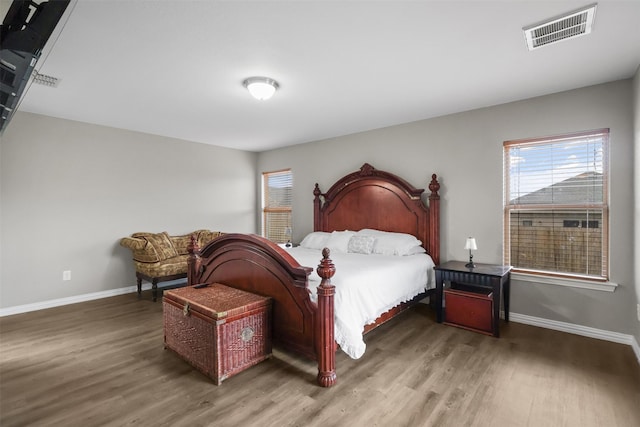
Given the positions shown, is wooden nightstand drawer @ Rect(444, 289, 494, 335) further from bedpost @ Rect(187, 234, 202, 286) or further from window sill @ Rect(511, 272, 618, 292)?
bedpost @ Rect(187, 234, 202, 286)

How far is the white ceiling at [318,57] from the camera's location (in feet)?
6.40

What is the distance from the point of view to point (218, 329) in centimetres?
221

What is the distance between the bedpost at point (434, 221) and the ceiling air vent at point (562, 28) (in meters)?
1.88

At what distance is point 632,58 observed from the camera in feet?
8.32

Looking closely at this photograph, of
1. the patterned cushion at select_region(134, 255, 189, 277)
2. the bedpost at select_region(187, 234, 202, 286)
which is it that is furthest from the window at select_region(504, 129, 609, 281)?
the patterned cushion at select_region(134, 255, 189, 277)

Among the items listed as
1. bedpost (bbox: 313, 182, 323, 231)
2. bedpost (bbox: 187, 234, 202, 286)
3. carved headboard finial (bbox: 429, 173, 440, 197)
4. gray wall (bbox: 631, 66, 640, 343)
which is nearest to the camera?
gray wall (bbox: 631, 66, 640, 343)

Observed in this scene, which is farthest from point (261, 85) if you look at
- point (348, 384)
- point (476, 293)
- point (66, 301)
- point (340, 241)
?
point (66, 301)

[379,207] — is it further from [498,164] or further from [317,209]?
[498,164]

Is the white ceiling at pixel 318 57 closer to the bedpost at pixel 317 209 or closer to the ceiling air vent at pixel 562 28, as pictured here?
the ceiling air vent at pixel 562 28

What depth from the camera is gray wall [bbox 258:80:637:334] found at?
9.60 ft

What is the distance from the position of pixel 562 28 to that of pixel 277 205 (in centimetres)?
500

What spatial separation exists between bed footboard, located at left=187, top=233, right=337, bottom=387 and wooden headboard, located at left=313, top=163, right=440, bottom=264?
7.31ft

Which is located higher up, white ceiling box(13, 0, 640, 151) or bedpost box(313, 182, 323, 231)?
white ceiling box(13, 0, 640, 151)

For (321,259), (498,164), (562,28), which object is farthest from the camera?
(498,164)
